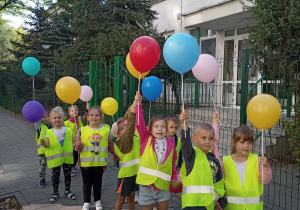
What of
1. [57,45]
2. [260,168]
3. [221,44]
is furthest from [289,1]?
[57,45]

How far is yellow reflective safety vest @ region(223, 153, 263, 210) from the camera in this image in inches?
91.8

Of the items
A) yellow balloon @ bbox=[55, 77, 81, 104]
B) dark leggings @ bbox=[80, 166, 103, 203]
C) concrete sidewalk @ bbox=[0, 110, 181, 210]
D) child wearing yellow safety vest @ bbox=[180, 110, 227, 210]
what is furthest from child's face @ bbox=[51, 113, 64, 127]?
child wearing yellow safety vest @ bbox=[180, 110, 227, 210]

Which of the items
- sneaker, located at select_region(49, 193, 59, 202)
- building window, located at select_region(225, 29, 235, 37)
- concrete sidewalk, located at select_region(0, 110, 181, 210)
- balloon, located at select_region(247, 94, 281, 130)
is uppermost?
building window, located at select_region(225, 29, 235, 37)

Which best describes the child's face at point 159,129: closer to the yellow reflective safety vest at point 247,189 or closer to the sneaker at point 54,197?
the yellow reflective safety vest at point 247,189

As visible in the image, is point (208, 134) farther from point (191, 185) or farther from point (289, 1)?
point (289, 1)

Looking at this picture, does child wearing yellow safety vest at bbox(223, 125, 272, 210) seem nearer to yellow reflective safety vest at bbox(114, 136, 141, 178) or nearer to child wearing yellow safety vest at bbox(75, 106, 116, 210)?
yellow reflective safety vest at bbox(114, 136, 141, 178)

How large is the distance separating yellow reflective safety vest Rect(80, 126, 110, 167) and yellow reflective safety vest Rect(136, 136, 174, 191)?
977mm

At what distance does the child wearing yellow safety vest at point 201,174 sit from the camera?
231 centimetres


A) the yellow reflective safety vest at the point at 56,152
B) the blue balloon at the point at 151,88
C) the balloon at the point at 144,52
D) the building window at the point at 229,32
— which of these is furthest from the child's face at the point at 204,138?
the building window at the point at 229,32

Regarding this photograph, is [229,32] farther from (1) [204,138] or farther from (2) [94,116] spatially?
(1) [204,138]

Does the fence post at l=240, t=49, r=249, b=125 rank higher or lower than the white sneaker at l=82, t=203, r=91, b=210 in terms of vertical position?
higher

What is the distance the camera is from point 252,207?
232cm

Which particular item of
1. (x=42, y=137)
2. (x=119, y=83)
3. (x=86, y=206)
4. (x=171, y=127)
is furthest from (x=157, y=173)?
(x=119, y=83)

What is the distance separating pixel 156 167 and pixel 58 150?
1882 mm
